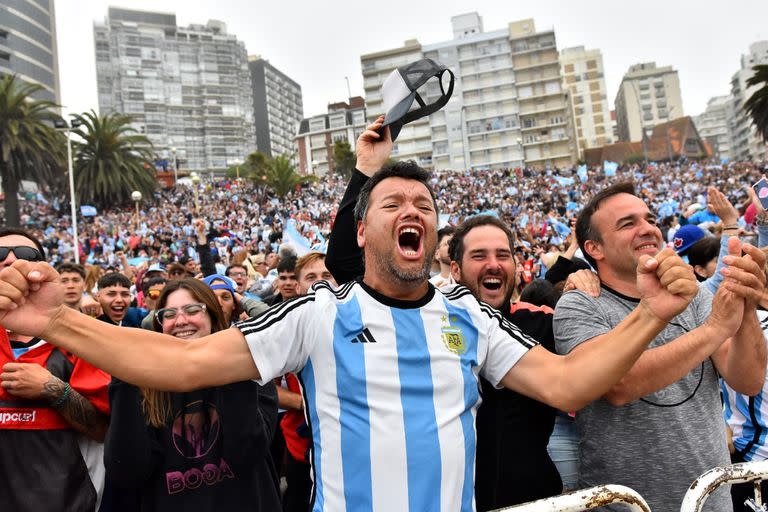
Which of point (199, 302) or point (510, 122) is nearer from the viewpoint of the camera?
point (199, 302)

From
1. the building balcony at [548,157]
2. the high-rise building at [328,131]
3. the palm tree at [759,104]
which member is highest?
the high-rise building at [328,131]

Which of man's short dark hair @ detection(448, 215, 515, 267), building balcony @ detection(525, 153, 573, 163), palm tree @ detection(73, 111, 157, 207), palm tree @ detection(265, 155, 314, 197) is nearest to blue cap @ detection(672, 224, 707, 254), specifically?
man's short dark hair @ detection(448, 215, 515, 267)

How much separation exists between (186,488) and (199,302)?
0.87m

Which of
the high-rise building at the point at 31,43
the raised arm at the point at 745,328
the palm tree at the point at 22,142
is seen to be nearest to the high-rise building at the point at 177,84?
the high-rise building at the point at 31,43

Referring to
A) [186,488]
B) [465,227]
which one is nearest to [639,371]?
[465,227]

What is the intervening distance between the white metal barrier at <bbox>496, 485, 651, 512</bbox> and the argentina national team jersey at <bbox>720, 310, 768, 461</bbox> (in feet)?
4.85

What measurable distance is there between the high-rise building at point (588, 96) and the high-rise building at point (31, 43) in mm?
94553

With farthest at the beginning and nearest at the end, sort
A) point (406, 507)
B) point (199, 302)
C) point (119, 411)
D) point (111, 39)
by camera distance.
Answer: point (111, 39) < point (199, 302) < point (119, 411) < point (406, 507)

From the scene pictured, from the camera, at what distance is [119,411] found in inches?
93.0

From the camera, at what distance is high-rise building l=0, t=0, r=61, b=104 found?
220ft

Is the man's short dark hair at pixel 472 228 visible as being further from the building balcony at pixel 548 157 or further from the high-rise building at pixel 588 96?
the high-rise building at pixel 588 96

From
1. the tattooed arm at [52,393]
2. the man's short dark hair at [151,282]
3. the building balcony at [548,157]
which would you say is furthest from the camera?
the building balcony at [548,157]

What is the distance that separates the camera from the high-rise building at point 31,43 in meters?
67.1

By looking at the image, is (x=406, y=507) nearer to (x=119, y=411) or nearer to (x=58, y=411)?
(x=119, y=411)
